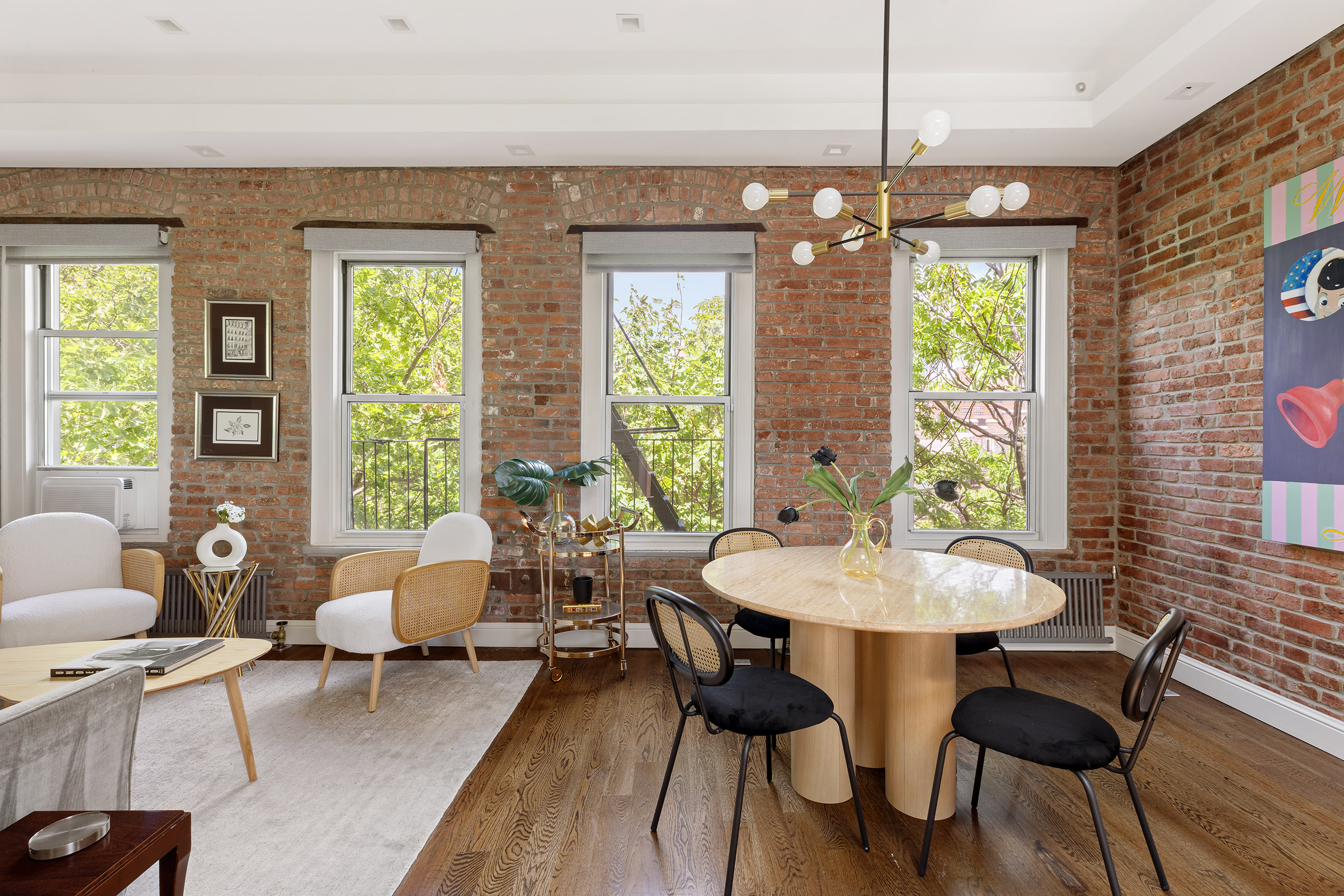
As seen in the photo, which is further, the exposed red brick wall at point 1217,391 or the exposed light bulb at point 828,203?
the exposed red brick wall at point 1217,391

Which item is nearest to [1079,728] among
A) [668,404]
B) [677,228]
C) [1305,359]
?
[1305,359]

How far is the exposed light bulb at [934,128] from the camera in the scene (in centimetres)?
193

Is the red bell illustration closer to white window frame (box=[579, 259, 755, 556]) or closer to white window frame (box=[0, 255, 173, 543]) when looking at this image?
white window frame (box=[579, 259, 755, 556])

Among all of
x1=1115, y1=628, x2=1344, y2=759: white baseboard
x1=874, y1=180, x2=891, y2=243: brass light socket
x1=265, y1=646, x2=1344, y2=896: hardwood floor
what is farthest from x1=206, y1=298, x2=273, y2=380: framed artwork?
x1=1115, y1=628, x2=1344, y2=759: white baseboard

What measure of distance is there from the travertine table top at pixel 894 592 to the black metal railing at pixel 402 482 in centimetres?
225

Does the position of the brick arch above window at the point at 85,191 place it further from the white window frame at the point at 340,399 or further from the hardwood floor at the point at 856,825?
the hardwood floor at the point at 856,825

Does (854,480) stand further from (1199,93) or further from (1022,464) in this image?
(1199,93)

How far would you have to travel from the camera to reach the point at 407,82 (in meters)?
3.49

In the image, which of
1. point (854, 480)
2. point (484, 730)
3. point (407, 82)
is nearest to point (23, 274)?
point (407, 82)

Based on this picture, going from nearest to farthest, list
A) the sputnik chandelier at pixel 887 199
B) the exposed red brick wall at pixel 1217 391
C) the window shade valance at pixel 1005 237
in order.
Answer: the sputnik chandelier at pixel 887 199, the exposed red brick wall at pixel 1217 391, the window shade valance at pixel 1005 237

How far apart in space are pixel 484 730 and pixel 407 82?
134 inches

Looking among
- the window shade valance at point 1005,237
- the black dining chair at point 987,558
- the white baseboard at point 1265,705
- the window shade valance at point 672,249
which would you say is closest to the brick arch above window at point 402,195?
the window shade valance at point 672,249

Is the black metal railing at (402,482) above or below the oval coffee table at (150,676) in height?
above

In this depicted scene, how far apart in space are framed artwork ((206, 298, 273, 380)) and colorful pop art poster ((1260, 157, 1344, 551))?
214 inches
